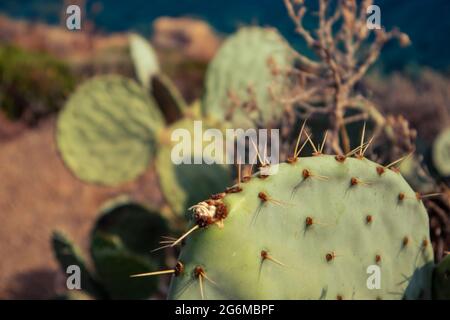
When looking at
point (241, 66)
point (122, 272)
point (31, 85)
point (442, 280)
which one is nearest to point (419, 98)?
point (241, 66)

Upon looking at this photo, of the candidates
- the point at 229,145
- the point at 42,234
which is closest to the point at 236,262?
the point at 229,145

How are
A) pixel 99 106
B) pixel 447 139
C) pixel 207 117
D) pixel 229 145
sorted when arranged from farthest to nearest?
pixel 99 106, pixel 207 117, pixel 447 139, pixel 229 145

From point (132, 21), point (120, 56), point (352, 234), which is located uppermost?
point (132, 21)

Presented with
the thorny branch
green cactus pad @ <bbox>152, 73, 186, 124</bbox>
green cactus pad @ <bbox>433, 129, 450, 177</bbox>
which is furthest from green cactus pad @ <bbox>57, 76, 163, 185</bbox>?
green cactus pad @ <bbox>433, 129, 450, 177</bbox>

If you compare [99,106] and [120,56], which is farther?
[120,56]

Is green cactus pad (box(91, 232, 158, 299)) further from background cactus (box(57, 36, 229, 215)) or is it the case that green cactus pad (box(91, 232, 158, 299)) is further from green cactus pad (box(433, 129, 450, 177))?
green cactus pad (box(433, 129, 450, 177))

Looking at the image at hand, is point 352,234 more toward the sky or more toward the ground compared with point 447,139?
more toward the ground

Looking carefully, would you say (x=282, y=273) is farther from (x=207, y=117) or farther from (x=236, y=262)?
(x=207, y=117)
